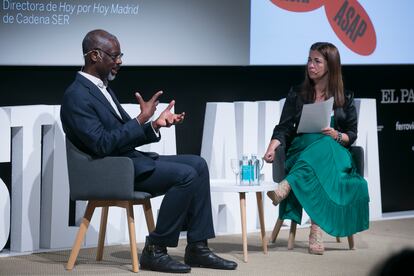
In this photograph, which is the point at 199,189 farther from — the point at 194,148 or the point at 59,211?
the point at 194,148

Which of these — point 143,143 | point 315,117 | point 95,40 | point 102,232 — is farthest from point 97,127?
point 315,117

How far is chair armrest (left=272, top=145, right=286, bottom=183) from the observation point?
4949mm

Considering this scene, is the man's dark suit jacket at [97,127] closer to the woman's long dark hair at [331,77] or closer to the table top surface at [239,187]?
the table top surface at [239,187]

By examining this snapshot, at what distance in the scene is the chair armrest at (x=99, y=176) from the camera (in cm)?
405

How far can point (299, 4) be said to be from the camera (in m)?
6.03

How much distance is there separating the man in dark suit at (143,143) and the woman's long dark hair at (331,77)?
1.13m

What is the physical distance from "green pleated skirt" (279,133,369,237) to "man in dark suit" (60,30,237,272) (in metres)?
0.88

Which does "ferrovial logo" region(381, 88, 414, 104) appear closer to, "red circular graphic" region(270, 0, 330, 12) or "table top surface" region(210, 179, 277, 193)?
"red circular graphic" region(270, 0, 330, 12)

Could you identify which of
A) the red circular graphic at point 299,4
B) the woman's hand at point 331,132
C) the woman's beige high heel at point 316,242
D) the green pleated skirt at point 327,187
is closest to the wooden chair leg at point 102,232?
the green pleated skirt at point 327,187

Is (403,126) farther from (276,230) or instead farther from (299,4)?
(276,230)

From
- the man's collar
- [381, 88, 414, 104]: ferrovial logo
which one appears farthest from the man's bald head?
[381, 88, 414, 104]: ferrovial logo

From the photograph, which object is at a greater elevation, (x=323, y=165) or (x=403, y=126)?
(x=403, y=126)

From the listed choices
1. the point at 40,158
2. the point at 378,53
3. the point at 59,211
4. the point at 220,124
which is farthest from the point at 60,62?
the point at 378,53

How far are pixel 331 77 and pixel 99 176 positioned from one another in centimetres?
172
